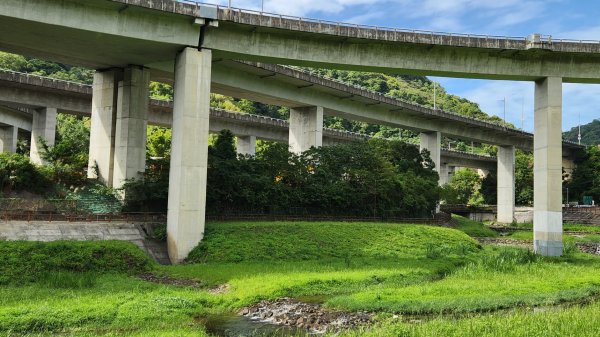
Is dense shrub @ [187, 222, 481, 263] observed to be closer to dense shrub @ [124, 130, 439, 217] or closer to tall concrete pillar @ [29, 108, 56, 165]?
dense shrub @ [124, 130, 439, 217]

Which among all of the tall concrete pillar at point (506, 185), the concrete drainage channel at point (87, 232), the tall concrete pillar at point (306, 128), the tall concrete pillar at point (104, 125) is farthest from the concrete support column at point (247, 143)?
the tall concrete pillar at point (506, 185)

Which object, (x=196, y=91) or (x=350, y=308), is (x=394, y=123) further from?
(x=350, y=308)

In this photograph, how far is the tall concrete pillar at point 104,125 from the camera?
36125 mm

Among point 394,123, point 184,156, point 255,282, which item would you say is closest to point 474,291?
point 255,282

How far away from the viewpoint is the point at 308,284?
21359 millimetres

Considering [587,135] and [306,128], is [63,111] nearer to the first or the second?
[306,128]

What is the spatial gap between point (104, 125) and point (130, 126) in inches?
107

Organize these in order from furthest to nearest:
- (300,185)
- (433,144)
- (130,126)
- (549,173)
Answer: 1. (433,144)
2. (300,185)
3. (130,126)
4. (549,173)

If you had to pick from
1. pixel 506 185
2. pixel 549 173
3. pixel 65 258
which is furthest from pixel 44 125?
pixel 506 185

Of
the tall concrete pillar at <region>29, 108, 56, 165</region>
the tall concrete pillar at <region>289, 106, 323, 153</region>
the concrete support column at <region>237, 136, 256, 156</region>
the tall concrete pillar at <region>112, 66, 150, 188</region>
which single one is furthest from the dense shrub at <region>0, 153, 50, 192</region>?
the concrete support column at <region>237, 136, 256, 156</region>

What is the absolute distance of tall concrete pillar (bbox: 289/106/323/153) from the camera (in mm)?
48906

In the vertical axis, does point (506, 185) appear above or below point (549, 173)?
above

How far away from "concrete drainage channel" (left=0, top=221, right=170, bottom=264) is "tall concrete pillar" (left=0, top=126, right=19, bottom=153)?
3883cm

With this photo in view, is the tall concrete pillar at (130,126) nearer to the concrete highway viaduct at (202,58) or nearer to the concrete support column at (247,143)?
the concrete highway viaduct at (202,58)
